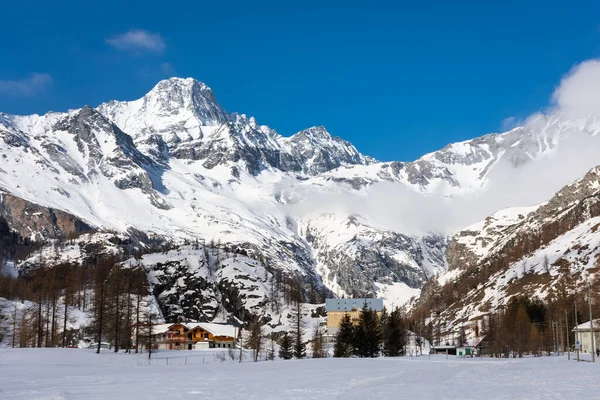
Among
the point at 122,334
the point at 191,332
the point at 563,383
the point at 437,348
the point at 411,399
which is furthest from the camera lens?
the point at 437,348

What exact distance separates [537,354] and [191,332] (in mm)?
87082

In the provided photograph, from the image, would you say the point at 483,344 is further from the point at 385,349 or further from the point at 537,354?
the point at 385,349

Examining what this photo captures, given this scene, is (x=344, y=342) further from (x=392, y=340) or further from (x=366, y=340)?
(x=392, y=340)

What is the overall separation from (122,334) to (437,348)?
10416 cm

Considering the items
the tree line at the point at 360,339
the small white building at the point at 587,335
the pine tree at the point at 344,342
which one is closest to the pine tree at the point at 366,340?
the tree line at the point at 360,339

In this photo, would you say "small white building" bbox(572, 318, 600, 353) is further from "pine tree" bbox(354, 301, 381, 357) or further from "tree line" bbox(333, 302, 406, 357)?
"pine tree" bbox(354, 301, 381, 357)

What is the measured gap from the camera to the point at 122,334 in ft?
365

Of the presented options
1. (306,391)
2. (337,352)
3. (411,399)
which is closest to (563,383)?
(411,399)

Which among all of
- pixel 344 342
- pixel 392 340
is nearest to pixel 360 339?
pixel 344 342

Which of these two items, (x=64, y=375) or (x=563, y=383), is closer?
(x=563, y=383)

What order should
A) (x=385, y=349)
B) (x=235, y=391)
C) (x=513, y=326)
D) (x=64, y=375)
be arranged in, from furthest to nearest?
(x=513, y=326)
(x=385, y=349)
(x=64, y=375)
(x=235, y=391)

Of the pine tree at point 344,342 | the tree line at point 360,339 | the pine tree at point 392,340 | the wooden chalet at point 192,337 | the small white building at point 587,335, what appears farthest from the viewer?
the wooden chalet at point 192,337

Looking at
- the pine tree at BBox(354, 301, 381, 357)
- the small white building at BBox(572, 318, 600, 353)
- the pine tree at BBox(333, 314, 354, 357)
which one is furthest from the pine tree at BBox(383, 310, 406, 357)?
the small white building at BBox(572, 318, 600, 353)

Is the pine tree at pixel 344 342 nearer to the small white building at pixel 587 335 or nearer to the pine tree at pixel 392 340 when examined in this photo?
the pine tree at pixel 392 340
